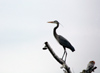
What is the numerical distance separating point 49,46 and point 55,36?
185 inches

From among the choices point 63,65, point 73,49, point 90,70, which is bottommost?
point 90,70

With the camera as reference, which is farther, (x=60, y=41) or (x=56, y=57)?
(x=60, y=41)

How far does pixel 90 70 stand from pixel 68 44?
7.13 meters

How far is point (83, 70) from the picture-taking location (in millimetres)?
10734

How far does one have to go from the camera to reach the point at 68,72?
12789mm

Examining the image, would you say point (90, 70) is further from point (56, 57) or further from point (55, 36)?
point (55, 36)

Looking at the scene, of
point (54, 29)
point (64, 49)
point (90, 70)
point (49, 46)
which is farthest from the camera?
point (64, 49)

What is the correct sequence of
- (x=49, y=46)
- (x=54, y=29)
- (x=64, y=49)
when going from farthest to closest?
(x=64, y=49), (x=54, y=29), (x=49, y=46)

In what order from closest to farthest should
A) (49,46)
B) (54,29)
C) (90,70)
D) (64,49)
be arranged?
(90,70), (49,46), (54,29), (64,49)

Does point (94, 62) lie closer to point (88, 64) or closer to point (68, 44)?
point (88, 64)

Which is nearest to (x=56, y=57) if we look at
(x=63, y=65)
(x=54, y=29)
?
(x=63, y=65)

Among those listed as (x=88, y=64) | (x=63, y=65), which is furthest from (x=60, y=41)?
(x=88, y=64)

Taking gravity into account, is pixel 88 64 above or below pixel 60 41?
below

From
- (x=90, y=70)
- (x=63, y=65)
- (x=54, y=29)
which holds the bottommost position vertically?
(x=90, y=70)
